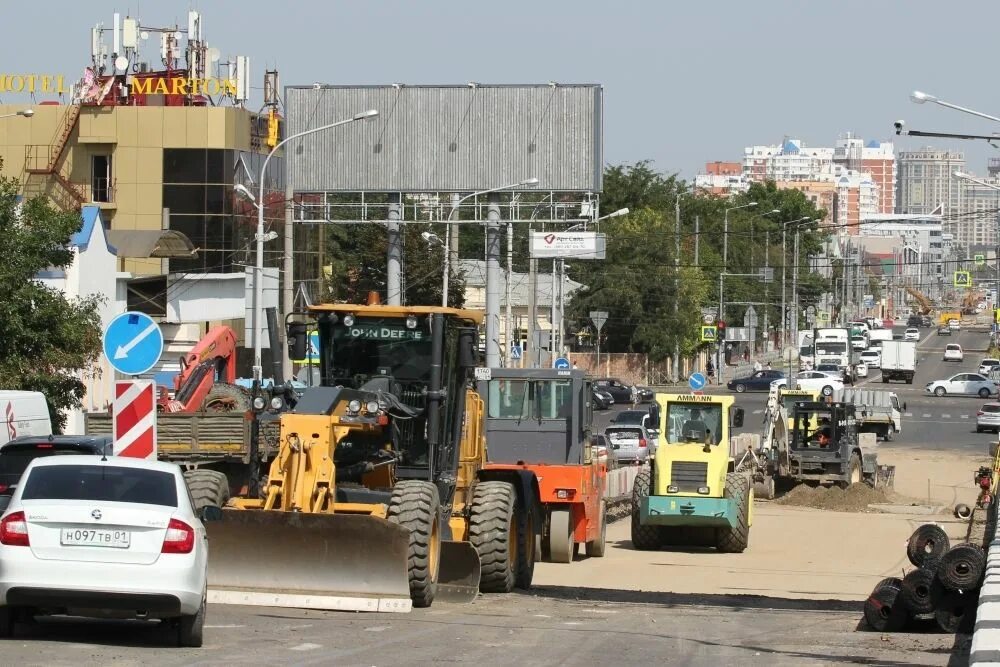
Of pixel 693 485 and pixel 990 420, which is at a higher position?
pixel 693 485

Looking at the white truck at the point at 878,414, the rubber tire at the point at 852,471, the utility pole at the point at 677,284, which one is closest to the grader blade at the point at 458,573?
the rubber tire at the point at 852,471

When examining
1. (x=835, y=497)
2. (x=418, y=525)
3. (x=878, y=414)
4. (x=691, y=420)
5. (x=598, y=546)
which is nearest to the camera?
(x=418, y=525)

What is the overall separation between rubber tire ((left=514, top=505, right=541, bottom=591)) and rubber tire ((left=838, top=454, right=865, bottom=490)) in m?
21.0

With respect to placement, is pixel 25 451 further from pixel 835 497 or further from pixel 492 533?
pixel 835 497

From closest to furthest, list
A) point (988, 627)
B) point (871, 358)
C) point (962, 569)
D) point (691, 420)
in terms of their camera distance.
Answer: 1. point (988, 627)
2. point (962, 569)
3. point (691, 420)
4. point (871, 358)

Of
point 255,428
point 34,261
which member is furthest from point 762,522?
point 255,428

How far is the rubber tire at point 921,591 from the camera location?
15.1m

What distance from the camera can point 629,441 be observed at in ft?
169

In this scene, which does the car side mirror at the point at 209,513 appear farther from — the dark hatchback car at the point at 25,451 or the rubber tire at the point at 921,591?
the dark hatchback car at the point at 25,451

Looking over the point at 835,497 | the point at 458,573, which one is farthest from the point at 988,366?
the point at 458,573

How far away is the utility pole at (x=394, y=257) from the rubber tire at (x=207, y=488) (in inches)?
1233

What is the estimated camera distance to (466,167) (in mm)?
51094

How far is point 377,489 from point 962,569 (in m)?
5.39

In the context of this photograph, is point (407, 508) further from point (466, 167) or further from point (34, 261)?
point (466, 167)
